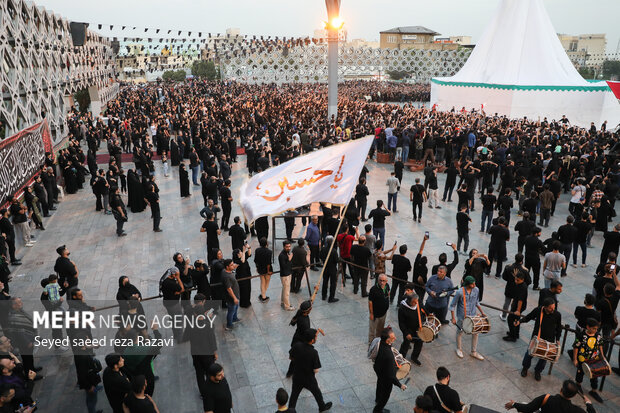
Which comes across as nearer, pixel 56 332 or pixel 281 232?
pixel 56 332

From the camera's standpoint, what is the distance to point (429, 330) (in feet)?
21.4

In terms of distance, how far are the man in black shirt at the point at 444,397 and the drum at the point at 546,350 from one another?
2.18 metres

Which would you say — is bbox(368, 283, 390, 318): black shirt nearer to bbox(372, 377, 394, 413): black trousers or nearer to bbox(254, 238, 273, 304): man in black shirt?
bbox(372, 377, 394, 413): black trousers

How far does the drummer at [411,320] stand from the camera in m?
6.54

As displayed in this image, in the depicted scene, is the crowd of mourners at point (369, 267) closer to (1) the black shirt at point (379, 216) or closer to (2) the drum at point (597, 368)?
(1) the black shirt at point (379, 216)

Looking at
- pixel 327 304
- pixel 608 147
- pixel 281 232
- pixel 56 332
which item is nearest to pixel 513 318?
pixel 327 304

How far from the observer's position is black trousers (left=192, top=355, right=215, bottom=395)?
6.07 m

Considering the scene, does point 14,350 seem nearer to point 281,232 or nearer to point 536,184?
point 281,232

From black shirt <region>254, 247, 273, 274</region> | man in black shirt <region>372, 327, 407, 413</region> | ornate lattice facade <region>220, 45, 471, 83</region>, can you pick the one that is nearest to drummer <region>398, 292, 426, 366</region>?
man in black shirt <region>372, 327, 407, 413</region>

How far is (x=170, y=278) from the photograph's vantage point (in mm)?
7414

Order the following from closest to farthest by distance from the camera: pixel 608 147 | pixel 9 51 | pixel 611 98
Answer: pixel 608 147 → pixel 9 51 → pixel 611 98

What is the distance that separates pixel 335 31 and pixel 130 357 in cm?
2520

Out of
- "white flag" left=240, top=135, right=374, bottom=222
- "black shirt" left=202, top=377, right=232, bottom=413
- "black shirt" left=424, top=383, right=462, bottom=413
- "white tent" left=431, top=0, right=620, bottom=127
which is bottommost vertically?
"black shirt" left=202, top=377, right=232, bottom=413

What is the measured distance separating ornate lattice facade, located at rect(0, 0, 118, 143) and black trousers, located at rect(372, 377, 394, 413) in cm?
2007
